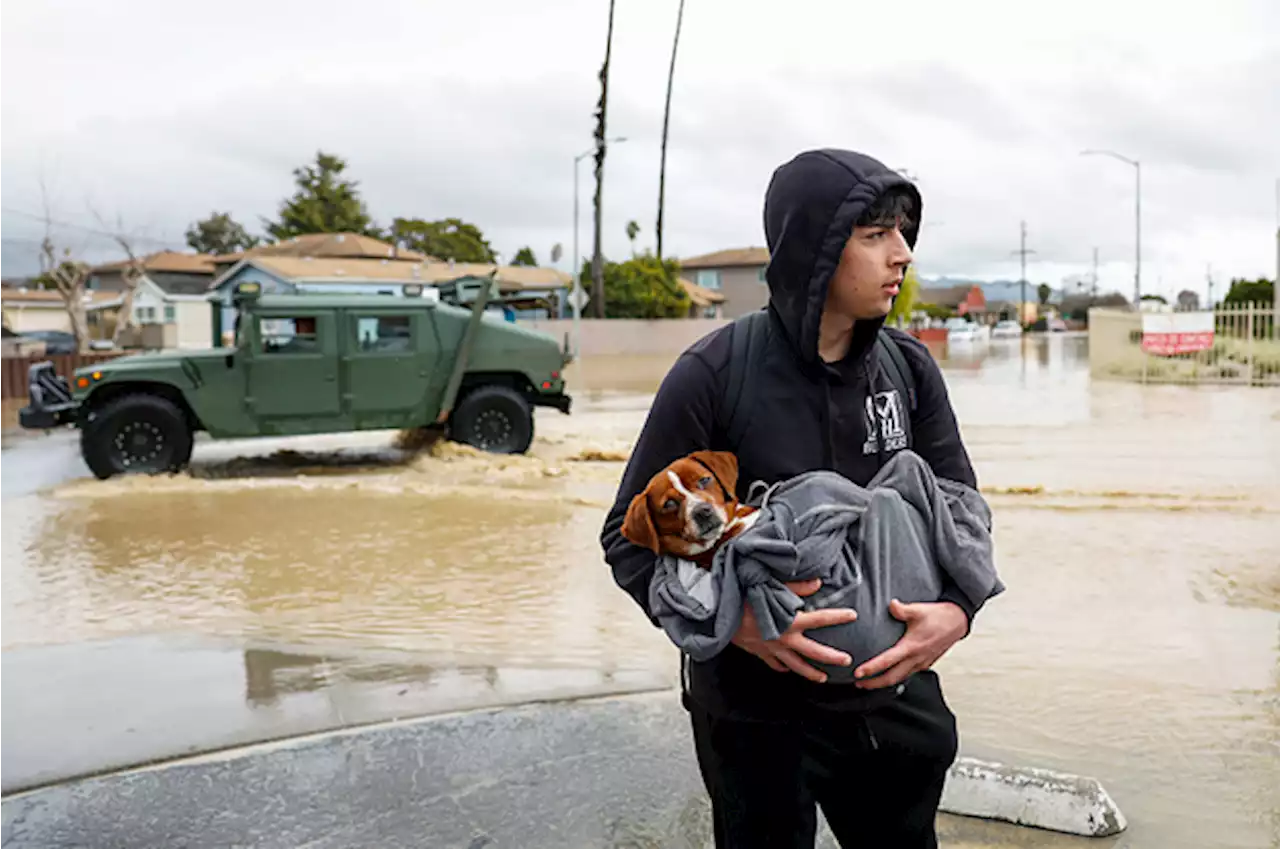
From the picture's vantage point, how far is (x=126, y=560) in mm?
7367

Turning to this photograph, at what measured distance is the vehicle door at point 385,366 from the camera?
10898mm

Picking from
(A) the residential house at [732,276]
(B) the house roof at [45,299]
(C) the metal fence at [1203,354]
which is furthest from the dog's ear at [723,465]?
(A) the residential house at [732,276]

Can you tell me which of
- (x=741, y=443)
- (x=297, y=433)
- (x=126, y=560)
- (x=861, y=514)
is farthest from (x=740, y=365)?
(x=297, y=433)

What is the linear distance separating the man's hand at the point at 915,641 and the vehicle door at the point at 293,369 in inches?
374

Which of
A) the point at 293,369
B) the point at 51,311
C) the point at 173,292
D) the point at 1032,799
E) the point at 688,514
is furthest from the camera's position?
the point at 51,311

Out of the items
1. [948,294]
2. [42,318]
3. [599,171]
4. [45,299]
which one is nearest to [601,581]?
[599,171]

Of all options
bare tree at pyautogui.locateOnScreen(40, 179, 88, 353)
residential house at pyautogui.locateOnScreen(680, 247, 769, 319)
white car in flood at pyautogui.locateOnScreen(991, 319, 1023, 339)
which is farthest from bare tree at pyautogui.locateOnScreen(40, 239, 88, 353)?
white car in flood at pyautogui.locateOnScreen(991, 319, 1023, 339)

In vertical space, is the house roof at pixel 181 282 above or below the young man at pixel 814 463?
above

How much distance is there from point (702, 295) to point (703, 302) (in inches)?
126

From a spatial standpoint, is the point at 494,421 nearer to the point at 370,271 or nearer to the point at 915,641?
the point at 915,641

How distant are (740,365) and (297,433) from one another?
9.50 m

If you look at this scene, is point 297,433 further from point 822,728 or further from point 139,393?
point 822,728

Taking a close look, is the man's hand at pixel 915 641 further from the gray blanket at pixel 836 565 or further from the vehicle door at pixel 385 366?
the vehicle door at pixel 385 366

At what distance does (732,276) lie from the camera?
245ft
